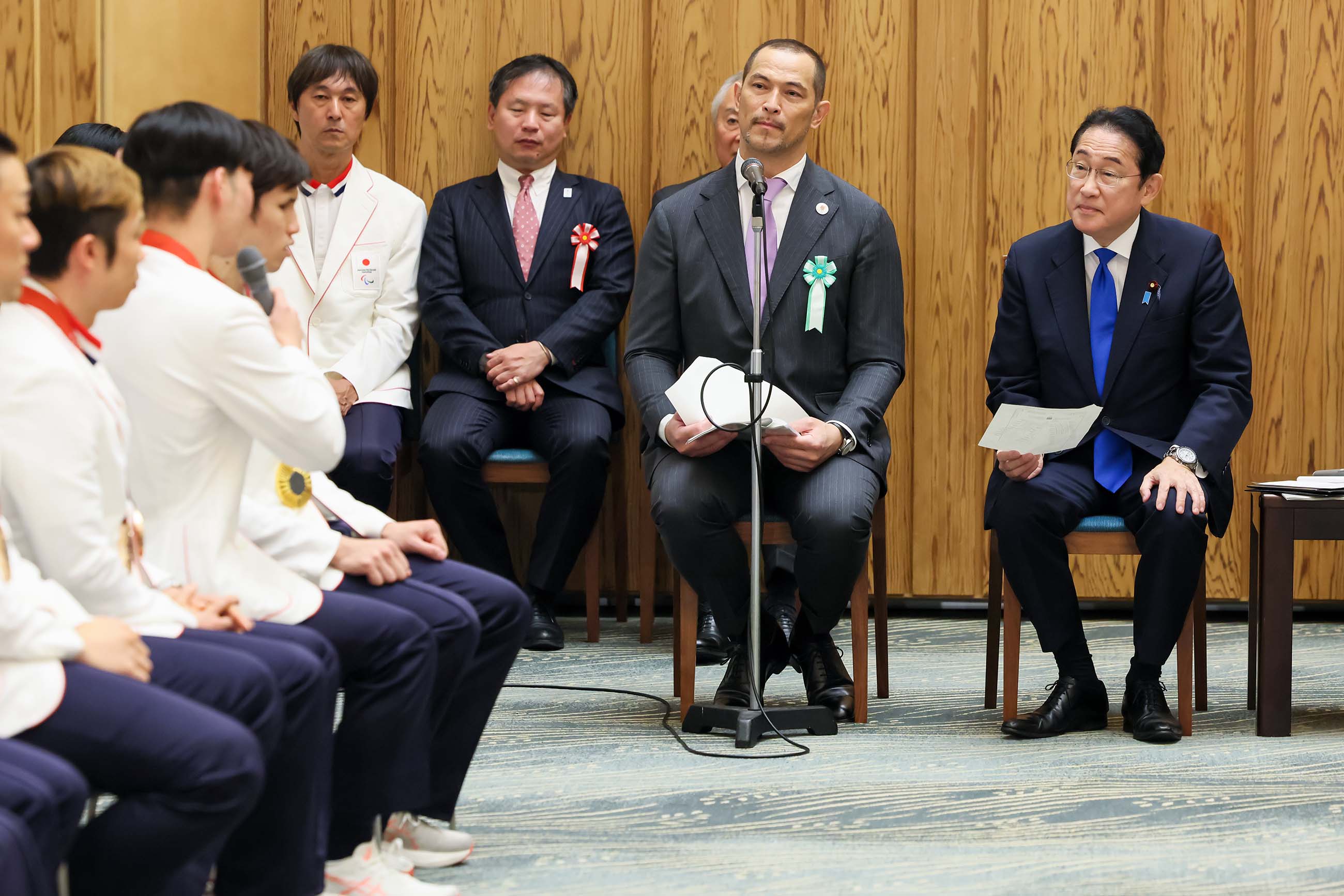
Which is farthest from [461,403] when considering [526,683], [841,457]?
[841,457]

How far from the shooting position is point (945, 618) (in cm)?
464

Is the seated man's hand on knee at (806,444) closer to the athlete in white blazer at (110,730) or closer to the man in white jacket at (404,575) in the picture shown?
the man in white jacket at (404,575)

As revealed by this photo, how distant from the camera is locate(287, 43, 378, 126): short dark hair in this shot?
172 inches

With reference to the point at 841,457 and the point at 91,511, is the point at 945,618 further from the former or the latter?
the point at 91,511

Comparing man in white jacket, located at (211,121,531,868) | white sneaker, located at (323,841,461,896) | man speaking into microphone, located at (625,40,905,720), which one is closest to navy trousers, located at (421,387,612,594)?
man speaking into microphone, located at (625,40,905,720)

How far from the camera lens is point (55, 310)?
1.59 meters

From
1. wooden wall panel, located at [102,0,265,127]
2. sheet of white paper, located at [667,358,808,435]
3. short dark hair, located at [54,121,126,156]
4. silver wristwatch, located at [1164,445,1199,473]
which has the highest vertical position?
wooden wall panel, located at [102,0,265,127]

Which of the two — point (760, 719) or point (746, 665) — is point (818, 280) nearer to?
point (746, 665)

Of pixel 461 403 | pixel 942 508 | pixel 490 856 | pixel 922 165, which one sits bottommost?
pixel 490 856

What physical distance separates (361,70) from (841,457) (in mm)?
2142

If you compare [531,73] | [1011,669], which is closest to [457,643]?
[1011,669]

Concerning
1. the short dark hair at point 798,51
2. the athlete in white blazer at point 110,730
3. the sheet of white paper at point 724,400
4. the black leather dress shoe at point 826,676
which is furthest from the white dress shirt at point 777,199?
the athlete in white blazer at point 110,730

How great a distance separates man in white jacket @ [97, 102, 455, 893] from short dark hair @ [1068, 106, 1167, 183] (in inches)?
82.6

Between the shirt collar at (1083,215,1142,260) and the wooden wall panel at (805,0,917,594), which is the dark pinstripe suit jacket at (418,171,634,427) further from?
the shirt collar at (1083,215,1142,260)
